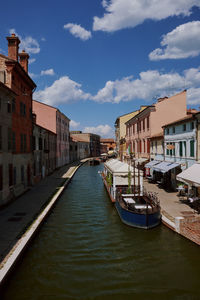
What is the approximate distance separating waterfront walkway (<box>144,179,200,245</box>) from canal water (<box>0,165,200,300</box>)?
1.37ft

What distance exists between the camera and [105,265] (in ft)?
33.9

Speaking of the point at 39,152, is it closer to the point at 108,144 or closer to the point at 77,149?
the point at 77,149

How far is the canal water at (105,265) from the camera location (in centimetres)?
846

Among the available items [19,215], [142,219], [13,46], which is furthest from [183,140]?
[13,46]

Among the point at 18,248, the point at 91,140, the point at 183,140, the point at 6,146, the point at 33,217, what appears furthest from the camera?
the point at 91,140

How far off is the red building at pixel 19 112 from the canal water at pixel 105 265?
24.8 ft

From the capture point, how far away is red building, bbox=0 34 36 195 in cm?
1939

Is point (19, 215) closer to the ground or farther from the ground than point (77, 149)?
closer to the ground

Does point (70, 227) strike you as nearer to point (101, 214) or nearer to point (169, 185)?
point (101, 214)

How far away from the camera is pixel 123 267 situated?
1014 cm

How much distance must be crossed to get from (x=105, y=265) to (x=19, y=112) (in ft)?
54.1

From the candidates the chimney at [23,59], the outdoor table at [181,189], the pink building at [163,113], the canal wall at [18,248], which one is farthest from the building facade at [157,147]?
the chimney at [23,59]

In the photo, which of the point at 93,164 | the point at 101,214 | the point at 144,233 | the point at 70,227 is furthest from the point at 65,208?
the point at 93,164

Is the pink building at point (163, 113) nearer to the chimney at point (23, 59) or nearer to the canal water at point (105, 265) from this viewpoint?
the chimney at point (23, 59)
